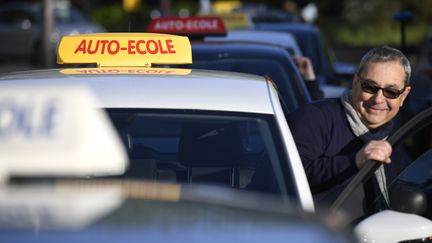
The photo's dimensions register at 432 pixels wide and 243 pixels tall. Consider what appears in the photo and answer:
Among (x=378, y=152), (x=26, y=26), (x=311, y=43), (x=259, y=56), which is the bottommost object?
(x=26, y=26)

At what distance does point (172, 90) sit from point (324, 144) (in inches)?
41.7

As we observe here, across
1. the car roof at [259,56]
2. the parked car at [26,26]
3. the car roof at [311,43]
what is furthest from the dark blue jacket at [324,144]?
the parked car at [26,26]

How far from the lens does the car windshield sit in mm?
4336

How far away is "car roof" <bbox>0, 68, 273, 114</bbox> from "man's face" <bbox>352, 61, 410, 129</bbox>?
2.42 feet

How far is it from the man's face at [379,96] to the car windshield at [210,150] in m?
0.87

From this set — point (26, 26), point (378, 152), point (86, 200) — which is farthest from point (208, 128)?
point (26, 26)

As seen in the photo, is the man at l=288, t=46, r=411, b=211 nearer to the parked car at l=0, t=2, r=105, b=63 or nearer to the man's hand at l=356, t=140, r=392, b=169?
the man's hand at l=356, t=140, r=392, b=169

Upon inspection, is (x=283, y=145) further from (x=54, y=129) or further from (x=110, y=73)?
(x=54, y=129)

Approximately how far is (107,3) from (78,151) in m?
49.0

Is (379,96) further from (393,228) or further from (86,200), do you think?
(86,200)

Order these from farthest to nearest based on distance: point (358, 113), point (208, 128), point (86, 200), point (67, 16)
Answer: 1. point (67, 16)
2. point (358, 113)
3. point (208, 128)
4. point (86, 200)

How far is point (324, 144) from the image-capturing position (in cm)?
534

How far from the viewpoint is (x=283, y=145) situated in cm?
427

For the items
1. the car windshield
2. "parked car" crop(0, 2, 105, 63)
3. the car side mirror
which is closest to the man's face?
the car windshield
